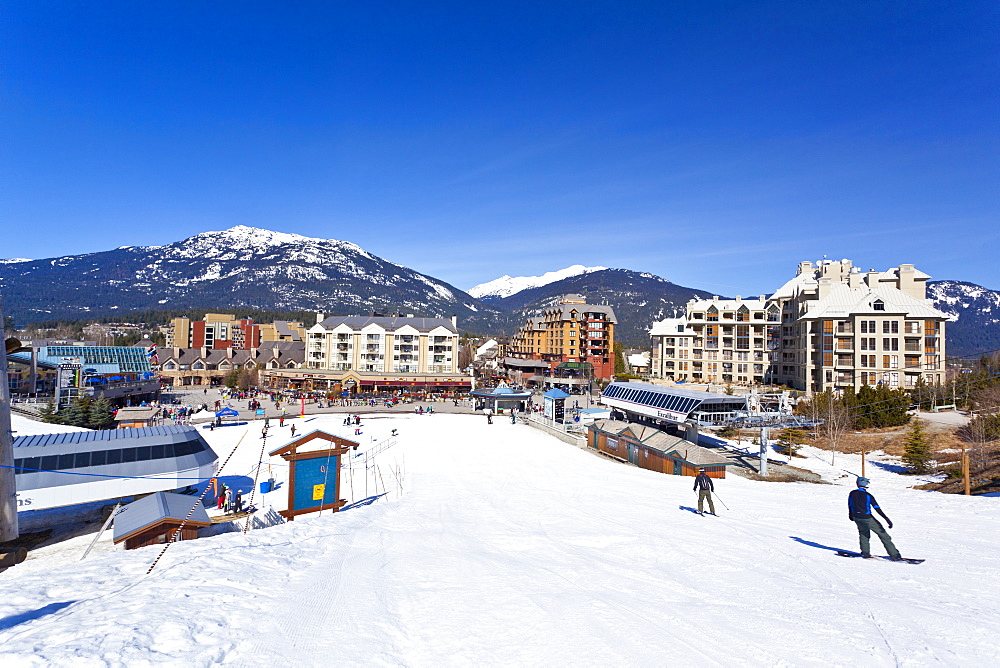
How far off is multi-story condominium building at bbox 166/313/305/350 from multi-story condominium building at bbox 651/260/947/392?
267 feet

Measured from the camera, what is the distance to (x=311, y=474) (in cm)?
1577

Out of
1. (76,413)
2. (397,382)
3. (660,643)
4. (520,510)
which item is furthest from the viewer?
(397,382)

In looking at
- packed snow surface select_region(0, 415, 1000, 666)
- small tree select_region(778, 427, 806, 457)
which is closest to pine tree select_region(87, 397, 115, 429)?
packed snow surface select_region(0, 415, 1000, 666)

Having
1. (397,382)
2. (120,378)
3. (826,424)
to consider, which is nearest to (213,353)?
(120,378)

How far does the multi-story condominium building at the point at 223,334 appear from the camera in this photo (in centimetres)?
10825

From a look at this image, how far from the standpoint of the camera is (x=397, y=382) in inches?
2714

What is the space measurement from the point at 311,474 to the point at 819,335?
53123mm

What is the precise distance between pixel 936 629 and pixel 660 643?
307cm

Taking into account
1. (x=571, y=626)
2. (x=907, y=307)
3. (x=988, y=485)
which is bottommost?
(x=988, y=485)

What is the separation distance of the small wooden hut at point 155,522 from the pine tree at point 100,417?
100 feet

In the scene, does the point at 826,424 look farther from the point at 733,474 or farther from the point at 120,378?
the point at 120,378

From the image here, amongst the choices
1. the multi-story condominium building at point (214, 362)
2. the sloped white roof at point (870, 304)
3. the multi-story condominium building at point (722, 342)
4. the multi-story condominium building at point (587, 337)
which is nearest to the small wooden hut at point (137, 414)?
the multi-story condominium building at point (214, 362)

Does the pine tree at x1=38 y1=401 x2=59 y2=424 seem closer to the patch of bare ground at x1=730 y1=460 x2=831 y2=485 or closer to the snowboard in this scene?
the patch of bare ground at x1=730 y1=460 x2=831 y2=485

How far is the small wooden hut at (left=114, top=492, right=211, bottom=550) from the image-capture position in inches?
515
